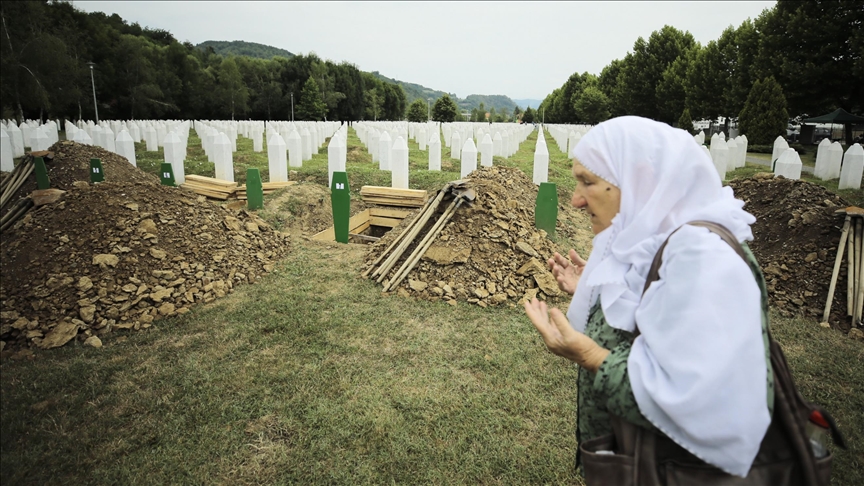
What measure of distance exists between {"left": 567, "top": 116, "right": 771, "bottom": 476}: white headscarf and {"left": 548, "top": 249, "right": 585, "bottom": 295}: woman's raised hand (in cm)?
54

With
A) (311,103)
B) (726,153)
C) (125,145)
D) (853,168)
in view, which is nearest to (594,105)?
(311,103)

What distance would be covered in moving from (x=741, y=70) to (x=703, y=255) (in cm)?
3522

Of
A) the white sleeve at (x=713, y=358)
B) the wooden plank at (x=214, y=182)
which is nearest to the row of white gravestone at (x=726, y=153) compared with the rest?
the wooden plank at (x=214, y=182)

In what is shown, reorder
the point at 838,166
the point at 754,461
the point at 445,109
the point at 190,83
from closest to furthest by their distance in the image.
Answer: the point at 754,461 < the point at 838,166 < the point at 190,83 < the point at 445,109

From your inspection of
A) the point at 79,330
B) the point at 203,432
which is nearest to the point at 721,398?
the point at 203,432

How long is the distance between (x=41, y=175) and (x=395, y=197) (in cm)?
632

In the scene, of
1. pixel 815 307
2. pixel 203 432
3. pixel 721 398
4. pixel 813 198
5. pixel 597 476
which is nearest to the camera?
pixel 721 398

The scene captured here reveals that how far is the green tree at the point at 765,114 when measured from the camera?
Result: 74.4 feet

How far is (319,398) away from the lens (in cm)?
359

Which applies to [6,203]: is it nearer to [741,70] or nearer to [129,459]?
[129,459]

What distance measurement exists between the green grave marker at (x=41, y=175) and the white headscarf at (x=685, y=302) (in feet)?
33.7

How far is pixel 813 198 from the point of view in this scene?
696cm

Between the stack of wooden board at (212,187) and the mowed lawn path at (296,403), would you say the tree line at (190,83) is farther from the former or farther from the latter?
the stack of wooden board at (212,187)

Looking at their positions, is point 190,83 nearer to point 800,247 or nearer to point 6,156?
point 6,156
